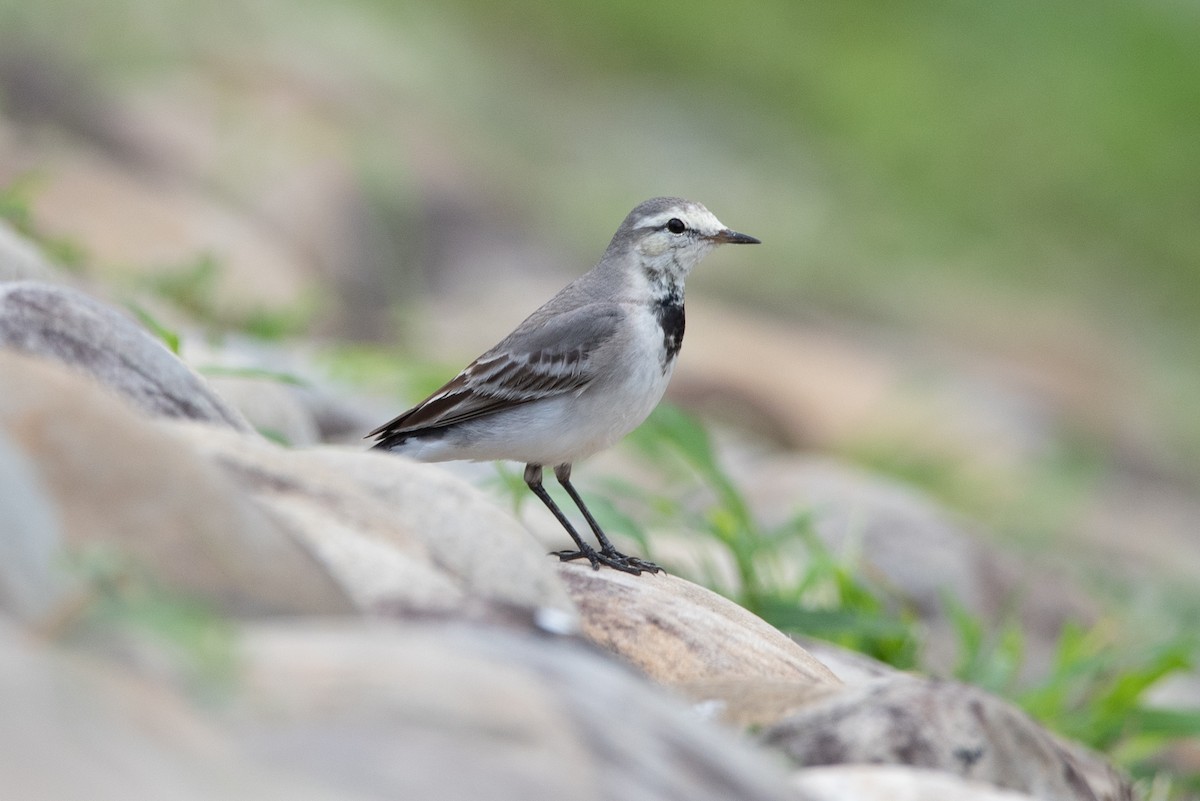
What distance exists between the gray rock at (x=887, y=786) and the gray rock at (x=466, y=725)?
267 mm

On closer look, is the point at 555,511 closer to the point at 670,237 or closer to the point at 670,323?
the point at 670,323

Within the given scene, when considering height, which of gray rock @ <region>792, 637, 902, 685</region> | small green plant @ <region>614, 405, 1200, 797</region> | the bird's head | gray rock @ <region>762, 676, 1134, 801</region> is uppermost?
the bird's head

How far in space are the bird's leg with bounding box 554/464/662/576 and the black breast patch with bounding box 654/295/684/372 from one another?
0.60 metres

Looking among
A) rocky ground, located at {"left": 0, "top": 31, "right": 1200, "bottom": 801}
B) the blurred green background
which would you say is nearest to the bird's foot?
rocky ground, located at {"left": 0, "top": 31, "right": 1200, "bottom": 801}

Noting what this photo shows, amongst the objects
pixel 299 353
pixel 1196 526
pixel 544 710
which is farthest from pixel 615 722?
pixel 1196 526

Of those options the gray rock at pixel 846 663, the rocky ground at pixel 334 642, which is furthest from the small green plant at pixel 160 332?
the gray rock at pixel 846 663

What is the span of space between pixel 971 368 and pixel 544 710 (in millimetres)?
14216

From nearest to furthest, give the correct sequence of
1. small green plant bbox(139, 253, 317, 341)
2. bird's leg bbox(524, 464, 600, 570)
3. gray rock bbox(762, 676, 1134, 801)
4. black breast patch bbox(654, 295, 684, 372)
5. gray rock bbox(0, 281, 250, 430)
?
gray rock bbox(762, 676, 1134, 801) → gray rock bbox(0, 281, 250, 430) → bird's leg bbox(524, 464, 600, 570) → black breast patch bbox(654, 295, 684, 372) → small green plant bbox(139, 253, 317, 341)

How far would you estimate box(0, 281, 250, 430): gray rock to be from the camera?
3.98 m

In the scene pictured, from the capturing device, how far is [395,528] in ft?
11.8

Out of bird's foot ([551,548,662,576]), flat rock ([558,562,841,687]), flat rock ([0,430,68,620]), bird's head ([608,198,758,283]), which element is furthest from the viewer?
bird's head ([608,198,758,283])

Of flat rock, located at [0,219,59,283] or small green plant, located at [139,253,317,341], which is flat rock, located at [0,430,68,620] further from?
small green plant, located at [139,253,317,341]

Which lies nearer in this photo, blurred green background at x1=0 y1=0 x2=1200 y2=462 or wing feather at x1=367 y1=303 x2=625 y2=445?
wing feather at x1=367 y1=303 x2=625 y2=445

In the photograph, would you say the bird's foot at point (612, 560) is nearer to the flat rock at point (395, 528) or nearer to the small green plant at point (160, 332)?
the small green plant at point (160, 332)
